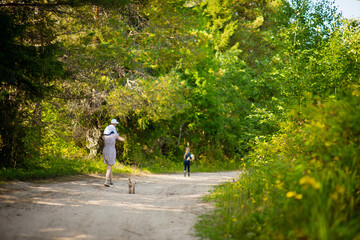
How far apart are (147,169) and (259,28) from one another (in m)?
25.7

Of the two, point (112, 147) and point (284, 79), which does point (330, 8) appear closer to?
point (284, 79)

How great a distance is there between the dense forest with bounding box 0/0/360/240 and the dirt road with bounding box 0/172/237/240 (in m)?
0.82

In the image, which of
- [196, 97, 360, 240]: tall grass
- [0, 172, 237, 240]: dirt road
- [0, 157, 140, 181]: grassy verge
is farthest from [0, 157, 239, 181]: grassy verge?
[196, 97, 360, 240]: tall grass

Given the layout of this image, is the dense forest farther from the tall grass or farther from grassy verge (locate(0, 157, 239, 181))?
grassy verge (locate(0, 157, 239, 181))

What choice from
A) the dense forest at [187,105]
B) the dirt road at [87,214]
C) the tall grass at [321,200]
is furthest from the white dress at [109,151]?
the tall grass at [321,200]

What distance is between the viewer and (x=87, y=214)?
245 inches

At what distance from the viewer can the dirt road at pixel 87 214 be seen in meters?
5.03

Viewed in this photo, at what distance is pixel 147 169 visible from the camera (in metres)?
18.6

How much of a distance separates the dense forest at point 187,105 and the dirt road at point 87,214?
2.68ft

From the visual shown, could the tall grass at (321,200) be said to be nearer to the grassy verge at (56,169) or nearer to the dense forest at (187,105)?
the dense forest at (187,105)

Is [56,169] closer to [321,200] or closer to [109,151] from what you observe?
[109,151]

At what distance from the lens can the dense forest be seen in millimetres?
4836

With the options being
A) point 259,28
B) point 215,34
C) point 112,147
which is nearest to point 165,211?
point 112,147

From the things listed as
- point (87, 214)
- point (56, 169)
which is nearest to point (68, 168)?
point (56, 169)
